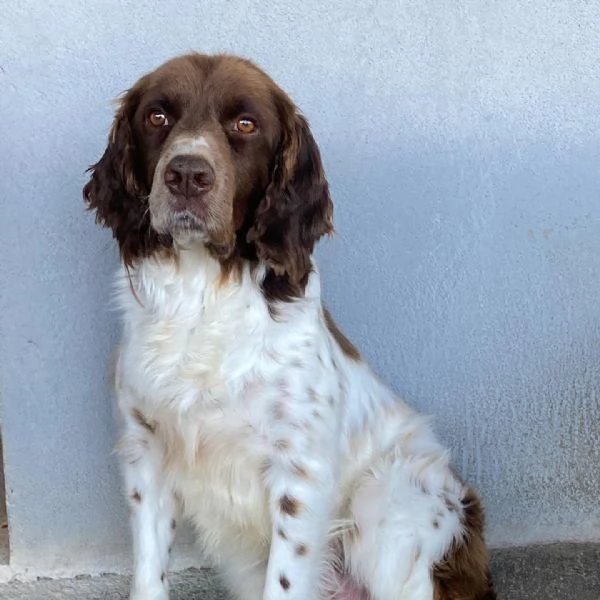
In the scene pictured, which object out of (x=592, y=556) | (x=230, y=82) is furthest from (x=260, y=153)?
(x=592, y=556)

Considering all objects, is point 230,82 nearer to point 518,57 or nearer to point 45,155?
point 45,155

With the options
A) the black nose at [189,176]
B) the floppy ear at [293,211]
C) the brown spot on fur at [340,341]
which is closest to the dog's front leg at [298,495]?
the brown spot on fur at [340,341]

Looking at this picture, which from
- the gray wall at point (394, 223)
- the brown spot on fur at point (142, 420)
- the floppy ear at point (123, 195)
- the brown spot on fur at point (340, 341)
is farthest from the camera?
the gray wall at point (394, 223)

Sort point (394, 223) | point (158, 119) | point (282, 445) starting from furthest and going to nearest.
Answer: point (394, 223)
point (282, 445)
point (158, 119)

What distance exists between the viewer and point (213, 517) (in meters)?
2.80

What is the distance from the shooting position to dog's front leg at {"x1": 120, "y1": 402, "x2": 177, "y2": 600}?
272 centimetres

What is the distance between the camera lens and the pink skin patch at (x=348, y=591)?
277cm

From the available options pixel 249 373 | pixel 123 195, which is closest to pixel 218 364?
pixel 249 373

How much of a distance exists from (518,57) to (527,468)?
53.0 inches

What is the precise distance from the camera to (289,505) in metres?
2.60

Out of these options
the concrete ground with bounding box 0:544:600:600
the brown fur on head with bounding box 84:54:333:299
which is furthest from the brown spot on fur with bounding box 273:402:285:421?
the concrete ground with bounding box 0:544:600:600

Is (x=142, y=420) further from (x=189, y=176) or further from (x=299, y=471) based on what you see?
(x=189, y=176)

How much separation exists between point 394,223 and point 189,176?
1.05 m

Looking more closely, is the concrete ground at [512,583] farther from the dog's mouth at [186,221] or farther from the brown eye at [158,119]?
the brown eye at [158,119]
